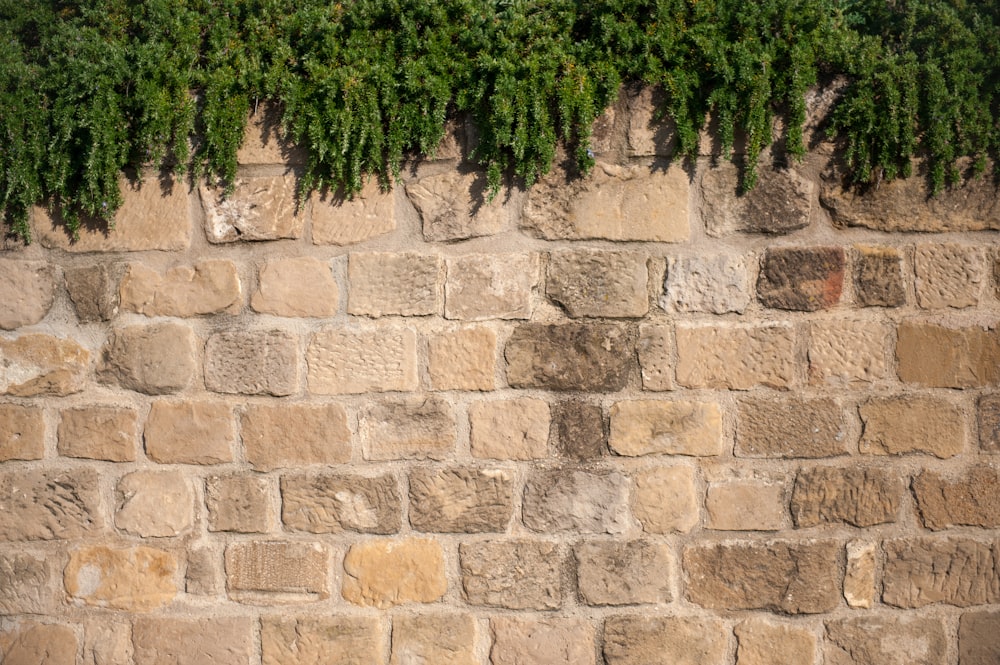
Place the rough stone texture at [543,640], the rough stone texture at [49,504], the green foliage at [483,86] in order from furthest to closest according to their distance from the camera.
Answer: the rough stone texture at [49,504] → the rough stone texture at [543,640] → the green foliage at [483,86]

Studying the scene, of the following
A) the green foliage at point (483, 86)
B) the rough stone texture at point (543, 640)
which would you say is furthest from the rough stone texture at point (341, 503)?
the green foliage at point (483, 86)

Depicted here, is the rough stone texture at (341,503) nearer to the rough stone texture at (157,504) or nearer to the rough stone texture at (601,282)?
the rough stone texture at (157,504)

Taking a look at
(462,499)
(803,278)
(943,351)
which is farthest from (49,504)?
(943,351)

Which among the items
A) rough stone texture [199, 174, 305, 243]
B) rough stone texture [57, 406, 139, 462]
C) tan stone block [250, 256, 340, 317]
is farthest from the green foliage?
rough stone texture [57, 406, 139, 462]

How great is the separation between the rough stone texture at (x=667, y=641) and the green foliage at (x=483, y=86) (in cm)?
134

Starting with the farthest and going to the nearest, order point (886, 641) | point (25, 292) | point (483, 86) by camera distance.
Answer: point (25, 292)
point (886, 641)
point (483, 86)

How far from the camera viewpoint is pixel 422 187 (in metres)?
2.48

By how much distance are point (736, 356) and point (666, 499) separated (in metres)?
0.48

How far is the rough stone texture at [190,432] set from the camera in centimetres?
253

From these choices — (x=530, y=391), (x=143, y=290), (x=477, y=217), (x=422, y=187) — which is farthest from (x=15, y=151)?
(x=530, y=391)

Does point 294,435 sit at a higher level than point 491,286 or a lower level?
lower

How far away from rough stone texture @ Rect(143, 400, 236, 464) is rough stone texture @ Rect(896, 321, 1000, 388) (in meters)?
2.06

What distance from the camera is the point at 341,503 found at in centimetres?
250

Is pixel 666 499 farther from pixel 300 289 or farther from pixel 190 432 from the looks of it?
pixel 190 432
